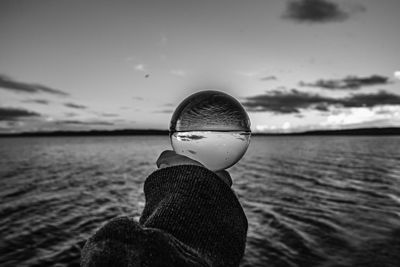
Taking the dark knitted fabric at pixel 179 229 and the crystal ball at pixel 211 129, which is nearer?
the dark knitted fabric at pixel 179 229

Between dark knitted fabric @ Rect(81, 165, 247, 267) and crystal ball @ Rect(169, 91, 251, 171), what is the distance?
0.40 metres

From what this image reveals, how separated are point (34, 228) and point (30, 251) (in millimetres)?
3088

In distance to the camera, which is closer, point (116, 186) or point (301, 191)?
point (301, 191)

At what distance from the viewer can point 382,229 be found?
14.9 meters

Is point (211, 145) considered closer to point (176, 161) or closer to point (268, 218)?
point (176, 161)

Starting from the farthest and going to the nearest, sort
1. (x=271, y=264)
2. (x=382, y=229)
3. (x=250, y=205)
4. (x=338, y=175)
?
(x=338, y=175) → (x=250, y=205) → (x=382, y=229) → (x=271, y=264)

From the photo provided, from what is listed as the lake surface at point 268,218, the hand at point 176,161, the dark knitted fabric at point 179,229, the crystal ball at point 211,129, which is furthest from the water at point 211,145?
the lake surface at point 268,218

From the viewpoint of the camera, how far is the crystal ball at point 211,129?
1.96 m

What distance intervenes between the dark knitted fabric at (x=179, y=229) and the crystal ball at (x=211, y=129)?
1.30 feet

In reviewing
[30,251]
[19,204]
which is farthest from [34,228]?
[19,204]

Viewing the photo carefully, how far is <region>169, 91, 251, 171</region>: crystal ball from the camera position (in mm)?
1963

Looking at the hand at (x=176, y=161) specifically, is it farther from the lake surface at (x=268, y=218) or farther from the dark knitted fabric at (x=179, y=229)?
the lake surface at (x=268, y=218)

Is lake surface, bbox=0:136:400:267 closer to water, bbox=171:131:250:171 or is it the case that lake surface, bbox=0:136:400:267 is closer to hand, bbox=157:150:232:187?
water, bbox=171:131:250:171

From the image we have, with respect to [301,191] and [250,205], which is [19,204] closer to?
[250,205]
